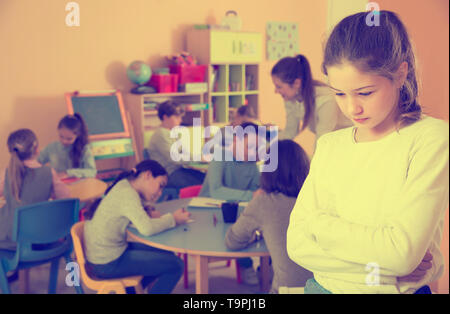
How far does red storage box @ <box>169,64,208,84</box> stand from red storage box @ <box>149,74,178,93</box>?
3.2 inches

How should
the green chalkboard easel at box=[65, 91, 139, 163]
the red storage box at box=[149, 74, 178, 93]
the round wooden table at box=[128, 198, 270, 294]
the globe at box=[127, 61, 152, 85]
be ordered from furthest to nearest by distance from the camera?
the red storage box at box=[149, 74, 178, 93] < the globe at box=[127, 61, 152, 85] < the green chalkboard easel at box=[65, 91, 139, 163] < the round wooden table at box=[128, 198, 270, 294]

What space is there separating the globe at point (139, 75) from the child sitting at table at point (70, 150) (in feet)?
2.89

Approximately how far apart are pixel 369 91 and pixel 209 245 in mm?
1283

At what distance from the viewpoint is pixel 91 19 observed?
91 cm

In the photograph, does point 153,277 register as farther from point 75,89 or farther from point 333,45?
point 75,89

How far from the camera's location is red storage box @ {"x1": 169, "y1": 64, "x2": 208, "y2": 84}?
4.12 meters

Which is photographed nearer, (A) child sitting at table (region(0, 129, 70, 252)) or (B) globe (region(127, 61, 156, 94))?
(A) child sitting at table (region(0, 129, 70, 252))

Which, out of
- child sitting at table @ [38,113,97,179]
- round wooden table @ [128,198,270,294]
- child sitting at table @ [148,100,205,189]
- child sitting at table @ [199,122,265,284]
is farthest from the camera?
child sitting at table @ [148,100,205,189]

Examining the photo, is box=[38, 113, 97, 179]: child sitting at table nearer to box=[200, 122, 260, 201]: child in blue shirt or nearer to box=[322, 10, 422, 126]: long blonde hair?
box=[200, 122, 260, 201]: child in blue shirt

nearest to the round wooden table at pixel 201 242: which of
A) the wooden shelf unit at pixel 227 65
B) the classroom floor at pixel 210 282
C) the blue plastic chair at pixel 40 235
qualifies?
the blue plastic chair at pixel 40 235

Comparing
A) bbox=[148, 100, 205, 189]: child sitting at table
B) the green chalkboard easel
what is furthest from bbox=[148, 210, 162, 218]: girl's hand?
the green chalkboard easel

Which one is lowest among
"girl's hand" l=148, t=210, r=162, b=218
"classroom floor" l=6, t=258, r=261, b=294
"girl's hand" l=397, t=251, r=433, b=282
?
"classroom floor" l=6, t=258, r=261, b=294

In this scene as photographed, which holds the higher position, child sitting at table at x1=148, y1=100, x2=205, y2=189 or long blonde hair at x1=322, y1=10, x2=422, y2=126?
long blonde hair at x1=322, y1=10, x2=422, y2=126
